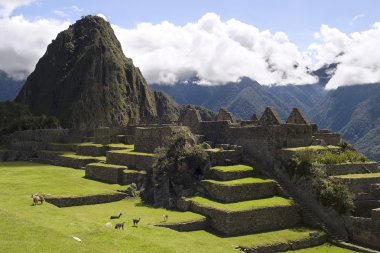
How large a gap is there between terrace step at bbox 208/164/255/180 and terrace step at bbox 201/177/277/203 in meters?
0.49

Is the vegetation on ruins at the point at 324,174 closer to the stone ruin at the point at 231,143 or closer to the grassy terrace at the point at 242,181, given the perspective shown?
the stone ruin at the point at 231,143

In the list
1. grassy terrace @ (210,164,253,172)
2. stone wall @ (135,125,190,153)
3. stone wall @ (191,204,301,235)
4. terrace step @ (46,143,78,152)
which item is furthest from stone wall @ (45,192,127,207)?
terrace step @ (46,143,78,152)

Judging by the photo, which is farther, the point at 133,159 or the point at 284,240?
the point at 133,159

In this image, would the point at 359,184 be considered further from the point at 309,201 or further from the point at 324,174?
the point at 309,201

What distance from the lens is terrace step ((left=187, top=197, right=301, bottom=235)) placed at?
25.1 m

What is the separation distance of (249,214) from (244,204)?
1215 millimetres

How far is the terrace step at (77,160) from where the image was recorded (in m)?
45.2

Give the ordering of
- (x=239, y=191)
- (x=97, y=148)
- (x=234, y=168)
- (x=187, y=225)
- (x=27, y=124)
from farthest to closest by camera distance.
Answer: (x=27, y=124) < (x=97, y=148) < (x=234, y=168) < (x=239, y=191) < (x=187, y=225)

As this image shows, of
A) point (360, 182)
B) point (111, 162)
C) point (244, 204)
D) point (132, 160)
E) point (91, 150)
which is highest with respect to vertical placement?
point (91, 150)

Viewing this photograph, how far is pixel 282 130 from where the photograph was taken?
30.9 meters

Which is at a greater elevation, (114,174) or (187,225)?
(114,174)

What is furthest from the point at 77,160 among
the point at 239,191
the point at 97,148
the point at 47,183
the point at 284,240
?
the point at 284,240

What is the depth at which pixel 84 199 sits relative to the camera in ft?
97.7

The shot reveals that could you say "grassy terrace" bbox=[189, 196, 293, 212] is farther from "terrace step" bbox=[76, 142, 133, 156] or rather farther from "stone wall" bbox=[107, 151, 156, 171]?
"terrace step" bbox=[76, 142, 133, 156]
